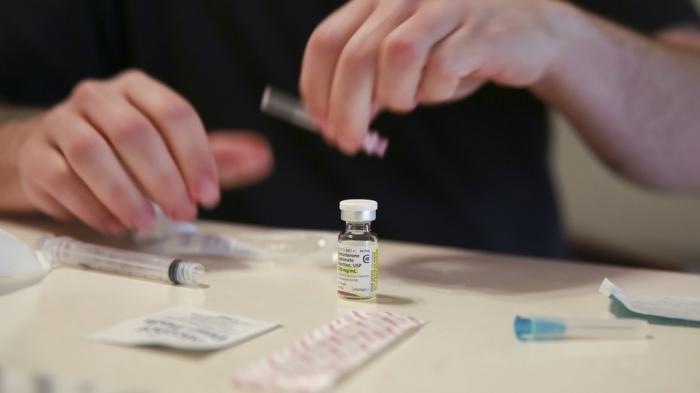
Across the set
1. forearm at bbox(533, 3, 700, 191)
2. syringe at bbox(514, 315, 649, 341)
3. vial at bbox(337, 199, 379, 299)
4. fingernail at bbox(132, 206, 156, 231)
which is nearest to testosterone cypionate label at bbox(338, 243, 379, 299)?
vial at bbox(337, 199, 379, 299)

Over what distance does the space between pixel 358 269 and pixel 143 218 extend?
0.22m

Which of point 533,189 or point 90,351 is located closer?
point 90,351

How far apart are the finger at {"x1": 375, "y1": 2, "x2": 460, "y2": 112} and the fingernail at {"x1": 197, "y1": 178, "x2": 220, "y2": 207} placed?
0.54 ft

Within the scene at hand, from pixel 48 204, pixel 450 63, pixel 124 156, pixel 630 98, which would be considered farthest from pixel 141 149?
pixel 630 98

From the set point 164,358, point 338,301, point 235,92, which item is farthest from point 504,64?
point 235,92

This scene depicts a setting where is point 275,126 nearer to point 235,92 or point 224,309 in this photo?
point 235,92

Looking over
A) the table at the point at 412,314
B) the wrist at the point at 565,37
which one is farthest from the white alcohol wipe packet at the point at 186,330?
the wrist at the point at 565,37

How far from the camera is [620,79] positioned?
715 millimetres

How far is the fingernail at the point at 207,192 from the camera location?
0.57 m

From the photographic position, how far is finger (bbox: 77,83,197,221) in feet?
1.77

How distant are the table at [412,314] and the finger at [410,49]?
0.15 meters

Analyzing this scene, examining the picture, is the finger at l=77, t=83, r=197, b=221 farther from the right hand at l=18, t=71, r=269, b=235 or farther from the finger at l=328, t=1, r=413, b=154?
the finger at l=328, t=1, r=413, b=154

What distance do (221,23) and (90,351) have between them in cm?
73

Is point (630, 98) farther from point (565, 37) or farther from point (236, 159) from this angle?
point (236, 159)
